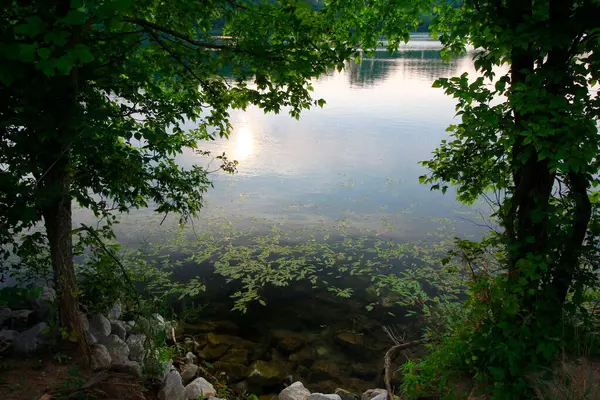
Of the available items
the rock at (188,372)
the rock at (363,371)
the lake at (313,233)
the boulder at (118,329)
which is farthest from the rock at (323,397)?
the boulder at (118,329)

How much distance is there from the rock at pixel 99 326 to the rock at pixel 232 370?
6.64 ft

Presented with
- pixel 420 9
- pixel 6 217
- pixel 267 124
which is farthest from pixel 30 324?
pixel 267 124

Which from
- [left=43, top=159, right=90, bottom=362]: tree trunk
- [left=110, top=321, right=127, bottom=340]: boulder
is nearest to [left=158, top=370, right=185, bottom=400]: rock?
[left=43, top=159, right=90, bottom=362]: tree trunk

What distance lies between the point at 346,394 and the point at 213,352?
8.46ft

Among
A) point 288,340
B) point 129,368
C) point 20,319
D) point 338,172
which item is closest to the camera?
point 129,368

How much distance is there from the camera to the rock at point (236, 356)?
7234mm

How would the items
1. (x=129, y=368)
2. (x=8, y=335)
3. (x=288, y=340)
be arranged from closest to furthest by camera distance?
(x=8, y=335)
(x=129, y=368)
(x=288, y=340)

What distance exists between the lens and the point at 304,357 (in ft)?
24.3

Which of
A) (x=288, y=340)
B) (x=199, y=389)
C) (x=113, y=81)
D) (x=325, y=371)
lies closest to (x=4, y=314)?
(x=199, y=389)

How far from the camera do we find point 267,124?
78.9 ft

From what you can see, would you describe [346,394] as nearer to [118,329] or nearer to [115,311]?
[118,329]

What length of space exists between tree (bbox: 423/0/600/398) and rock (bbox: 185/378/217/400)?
3.75 metres

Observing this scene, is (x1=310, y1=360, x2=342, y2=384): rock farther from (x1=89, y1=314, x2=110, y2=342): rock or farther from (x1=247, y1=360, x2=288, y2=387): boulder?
(x1=89, y1=314, x2=110, y2=342): rock

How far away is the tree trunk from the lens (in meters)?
4.34
